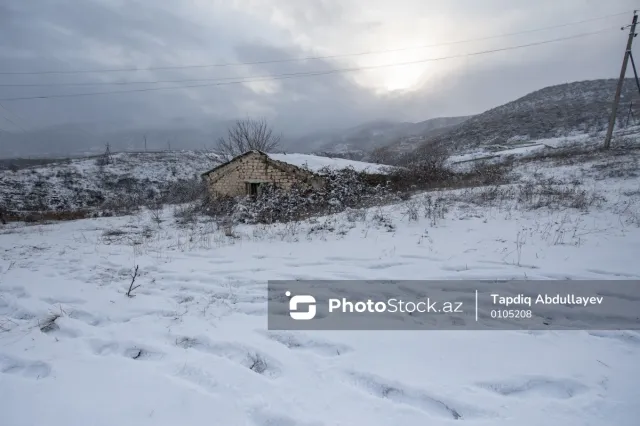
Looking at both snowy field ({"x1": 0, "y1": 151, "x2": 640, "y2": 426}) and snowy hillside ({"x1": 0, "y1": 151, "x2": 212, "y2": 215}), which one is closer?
snowy field ({"x1": 0, "y1": 151, "x2": 640, "y2": 426})

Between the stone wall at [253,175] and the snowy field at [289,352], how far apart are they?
857cm

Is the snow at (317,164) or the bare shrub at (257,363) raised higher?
the snow at (317,164)

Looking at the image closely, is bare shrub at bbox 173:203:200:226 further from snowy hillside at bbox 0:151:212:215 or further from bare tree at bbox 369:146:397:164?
snowy hillside at bbox 0:151:212:215

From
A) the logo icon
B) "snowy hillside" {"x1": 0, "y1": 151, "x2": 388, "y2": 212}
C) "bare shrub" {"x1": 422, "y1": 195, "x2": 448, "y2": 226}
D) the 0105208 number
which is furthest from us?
"snowy hillside" {"x1": 0, "y1": 151, "x2": 388, "y2": 212}

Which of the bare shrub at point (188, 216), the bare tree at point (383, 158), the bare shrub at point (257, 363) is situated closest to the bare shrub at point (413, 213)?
the bare shrub at point (257, 363)

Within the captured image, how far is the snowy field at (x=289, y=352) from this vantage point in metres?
2.19

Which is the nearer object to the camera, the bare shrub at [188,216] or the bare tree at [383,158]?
the bare shrub at [188,216]

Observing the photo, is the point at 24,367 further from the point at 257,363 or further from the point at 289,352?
the point at 289,352

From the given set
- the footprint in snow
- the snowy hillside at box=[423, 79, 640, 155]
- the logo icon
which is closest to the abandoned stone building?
the logo icon

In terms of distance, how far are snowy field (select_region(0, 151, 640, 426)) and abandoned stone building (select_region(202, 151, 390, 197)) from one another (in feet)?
28.0

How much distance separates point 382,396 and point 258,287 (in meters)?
2.55

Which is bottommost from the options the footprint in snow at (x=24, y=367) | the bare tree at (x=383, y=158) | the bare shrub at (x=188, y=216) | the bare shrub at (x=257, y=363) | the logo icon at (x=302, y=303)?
the footprint in snow at (x=24, y=367)

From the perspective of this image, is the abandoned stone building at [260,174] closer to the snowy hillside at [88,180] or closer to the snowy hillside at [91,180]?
the snowy hillside at [91,180]

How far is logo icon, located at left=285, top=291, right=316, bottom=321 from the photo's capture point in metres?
3.57
